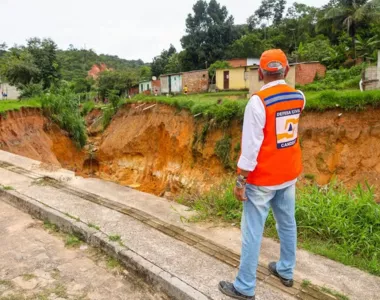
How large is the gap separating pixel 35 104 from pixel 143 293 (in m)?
14.1

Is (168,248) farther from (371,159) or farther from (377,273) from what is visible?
(371,159)

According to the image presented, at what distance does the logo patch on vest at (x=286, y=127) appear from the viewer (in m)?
2.29

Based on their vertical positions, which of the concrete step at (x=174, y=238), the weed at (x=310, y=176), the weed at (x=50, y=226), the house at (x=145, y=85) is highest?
the house at (x=145, y=85)

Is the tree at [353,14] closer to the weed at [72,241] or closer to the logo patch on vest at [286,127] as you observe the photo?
the logo patch on vest at [286,127]

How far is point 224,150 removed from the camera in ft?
33.0

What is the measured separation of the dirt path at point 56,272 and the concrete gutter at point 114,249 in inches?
3.1

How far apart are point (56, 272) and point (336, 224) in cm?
297

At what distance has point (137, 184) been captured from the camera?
42.2ft

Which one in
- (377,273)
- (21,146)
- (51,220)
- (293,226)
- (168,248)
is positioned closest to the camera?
(293,226)

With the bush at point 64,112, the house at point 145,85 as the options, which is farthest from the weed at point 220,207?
the house at point 145,85

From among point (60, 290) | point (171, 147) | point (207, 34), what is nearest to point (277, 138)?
point (60, 290)

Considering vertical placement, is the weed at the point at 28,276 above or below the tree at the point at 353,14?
below

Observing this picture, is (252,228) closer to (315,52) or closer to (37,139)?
(37,139)

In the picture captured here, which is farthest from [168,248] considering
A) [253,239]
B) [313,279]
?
[313,279]
